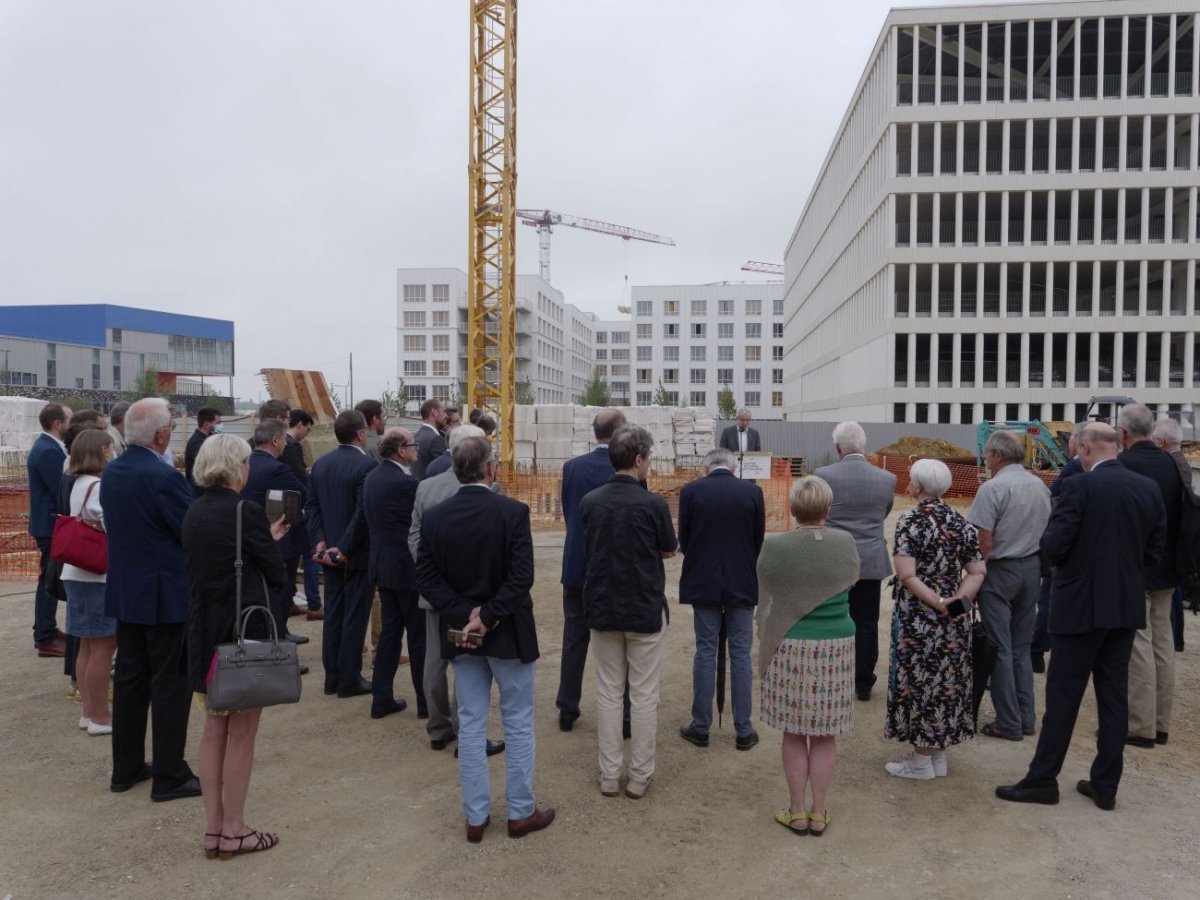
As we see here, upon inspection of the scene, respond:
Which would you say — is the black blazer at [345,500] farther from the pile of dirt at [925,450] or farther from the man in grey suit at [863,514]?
the pile of dirt at [925,450]

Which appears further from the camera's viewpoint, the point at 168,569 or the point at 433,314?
the point at 433,314

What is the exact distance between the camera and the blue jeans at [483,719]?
385 centimetres

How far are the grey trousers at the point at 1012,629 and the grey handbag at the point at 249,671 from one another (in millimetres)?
4135

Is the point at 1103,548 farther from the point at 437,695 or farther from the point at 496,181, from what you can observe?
the point at 496,181

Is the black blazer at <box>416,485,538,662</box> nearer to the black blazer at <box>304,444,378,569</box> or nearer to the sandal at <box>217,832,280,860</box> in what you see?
the sandal at <box>217,832,280,860</box>

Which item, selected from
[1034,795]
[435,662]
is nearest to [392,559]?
[435,662]

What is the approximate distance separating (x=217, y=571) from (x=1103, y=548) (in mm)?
4374

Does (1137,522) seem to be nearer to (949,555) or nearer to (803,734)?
(949,555)

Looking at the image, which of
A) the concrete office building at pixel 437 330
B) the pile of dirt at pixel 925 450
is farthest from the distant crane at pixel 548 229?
the pile of dirt at pixel 925 450

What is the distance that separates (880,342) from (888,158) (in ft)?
26.4

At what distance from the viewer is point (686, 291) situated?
95375mm

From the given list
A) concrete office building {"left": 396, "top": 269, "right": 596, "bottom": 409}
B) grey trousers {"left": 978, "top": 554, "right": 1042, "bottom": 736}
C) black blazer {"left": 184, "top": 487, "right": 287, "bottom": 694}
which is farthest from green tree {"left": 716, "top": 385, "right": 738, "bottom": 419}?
black blazer {"left": 184, "top": 487, "right": 287, "bottom": 694}

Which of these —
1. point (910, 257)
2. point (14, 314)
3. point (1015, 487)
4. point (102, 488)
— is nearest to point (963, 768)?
point (1015, 487)

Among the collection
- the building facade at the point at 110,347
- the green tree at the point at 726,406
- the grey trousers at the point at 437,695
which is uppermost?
the building facade at the point at 110,347
